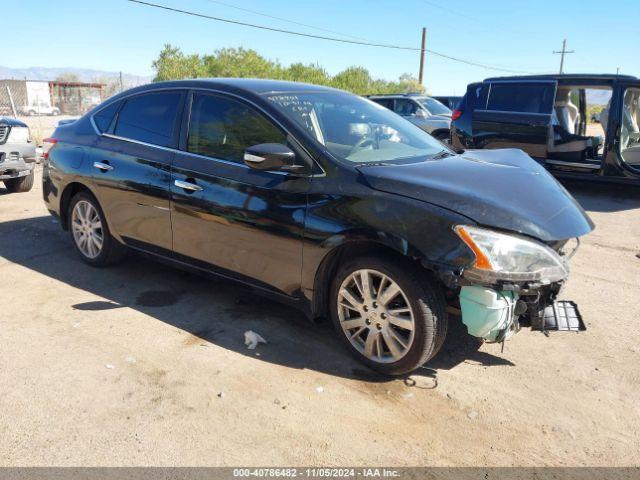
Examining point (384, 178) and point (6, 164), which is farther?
point (6, 164)

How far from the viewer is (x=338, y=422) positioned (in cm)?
283

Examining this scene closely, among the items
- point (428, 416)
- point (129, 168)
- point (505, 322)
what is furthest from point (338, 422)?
point (129, 168)

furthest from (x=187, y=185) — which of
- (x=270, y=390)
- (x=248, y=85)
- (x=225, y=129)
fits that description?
(x=270, y=390)

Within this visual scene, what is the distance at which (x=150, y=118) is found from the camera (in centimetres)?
443

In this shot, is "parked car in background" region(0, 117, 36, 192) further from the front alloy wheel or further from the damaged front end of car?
the damaged front end of car

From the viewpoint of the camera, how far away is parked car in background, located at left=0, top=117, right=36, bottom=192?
7.91 metres

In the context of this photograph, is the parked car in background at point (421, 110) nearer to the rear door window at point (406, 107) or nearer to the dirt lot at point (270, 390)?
the rear door window at point (406, 107)

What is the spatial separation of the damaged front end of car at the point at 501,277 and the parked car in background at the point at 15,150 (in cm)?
748

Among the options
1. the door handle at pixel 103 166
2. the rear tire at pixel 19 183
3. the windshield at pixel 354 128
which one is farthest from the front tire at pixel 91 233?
the rear tire at pixel 19 183

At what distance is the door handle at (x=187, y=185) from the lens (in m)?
3.88

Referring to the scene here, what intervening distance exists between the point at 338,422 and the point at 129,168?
279 cm

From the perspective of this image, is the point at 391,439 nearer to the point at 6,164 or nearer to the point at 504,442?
the point at 504,442

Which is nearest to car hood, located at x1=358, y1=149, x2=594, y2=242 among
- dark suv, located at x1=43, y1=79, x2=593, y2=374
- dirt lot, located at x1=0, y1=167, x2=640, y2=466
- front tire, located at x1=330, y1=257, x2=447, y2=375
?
dark suv, located at x1=43, y1=79, x2=593, y2=374

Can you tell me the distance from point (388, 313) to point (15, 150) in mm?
7208
